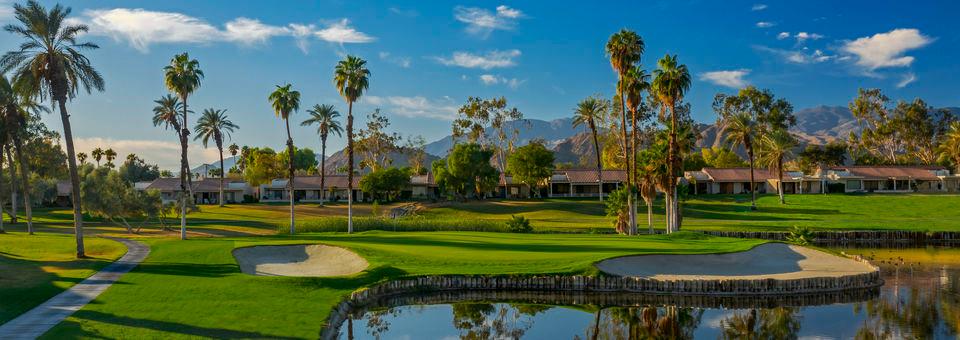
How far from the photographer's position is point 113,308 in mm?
20609

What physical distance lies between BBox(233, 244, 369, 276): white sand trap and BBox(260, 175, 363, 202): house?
60.8 metres

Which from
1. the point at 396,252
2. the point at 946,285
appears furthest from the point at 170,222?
the point at 946,285

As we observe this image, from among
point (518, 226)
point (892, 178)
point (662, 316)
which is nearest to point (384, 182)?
point (518, 226)

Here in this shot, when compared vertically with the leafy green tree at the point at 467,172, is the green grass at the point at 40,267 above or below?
below

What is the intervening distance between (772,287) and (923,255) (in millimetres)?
21838

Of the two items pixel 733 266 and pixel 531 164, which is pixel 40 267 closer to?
pixel 733 266

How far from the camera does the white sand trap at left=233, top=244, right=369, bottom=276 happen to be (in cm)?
3073

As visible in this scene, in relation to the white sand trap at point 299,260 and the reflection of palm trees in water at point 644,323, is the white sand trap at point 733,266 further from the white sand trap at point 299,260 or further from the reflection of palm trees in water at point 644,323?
the white sand trap at point 299,260

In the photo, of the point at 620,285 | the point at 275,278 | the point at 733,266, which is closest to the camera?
the point at 275,278

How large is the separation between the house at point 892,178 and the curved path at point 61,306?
317 feet

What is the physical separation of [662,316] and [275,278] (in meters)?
15.3

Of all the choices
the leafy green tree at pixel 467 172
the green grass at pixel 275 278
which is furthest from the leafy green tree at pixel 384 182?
the green grass at pixel 275 278

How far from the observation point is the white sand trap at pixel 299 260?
30.7m

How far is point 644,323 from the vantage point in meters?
23.8
